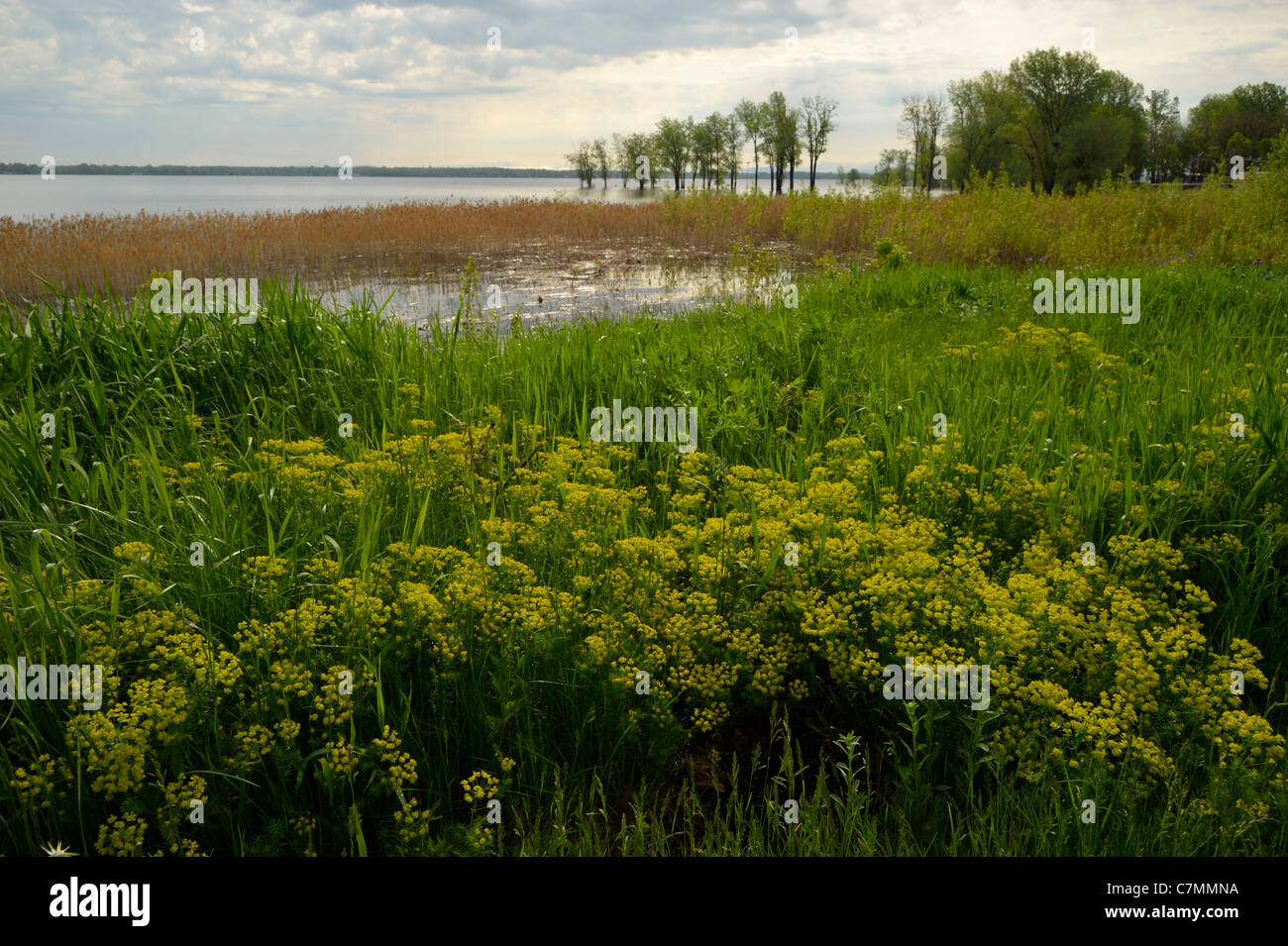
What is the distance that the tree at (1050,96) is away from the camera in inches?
2104

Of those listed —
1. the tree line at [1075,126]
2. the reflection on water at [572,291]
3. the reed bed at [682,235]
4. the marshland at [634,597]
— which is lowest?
the marshland at [634,597]

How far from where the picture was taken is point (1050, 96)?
178ft

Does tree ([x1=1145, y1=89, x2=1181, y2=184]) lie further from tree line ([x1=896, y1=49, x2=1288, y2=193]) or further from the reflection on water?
the reflection on water

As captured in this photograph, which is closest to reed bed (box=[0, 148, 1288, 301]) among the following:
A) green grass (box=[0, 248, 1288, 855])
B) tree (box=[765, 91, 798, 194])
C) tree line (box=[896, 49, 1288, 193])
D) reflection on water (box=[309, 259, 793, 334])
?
reflection on water (box=[309, 259, 793, 334])

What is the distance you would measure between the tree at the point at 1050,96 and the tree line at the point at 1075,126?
0.22ft

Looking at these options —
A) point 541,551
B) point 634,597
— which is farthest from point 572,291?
point 634,597

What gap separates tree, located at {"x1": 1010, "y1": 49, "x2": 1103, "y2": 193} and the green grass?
184 feet

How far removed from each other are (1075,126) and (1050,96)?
4.73 metres

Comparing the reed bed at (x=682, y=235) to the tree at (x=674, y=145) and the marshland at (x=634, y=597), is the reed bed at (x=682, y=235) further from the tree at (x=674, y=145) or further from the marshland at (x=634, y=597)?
the tree at (x=674, y=145)

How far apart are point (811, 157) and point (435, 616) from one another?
88.2m

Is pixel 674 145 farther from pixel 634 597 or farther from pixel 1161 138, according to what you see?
pixel 634 597

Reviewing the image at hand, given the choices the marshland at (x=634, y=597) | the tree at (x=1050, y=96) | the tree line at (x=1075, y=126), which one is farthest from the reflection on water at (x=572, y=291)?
the tree at (x=1050, y=96)
